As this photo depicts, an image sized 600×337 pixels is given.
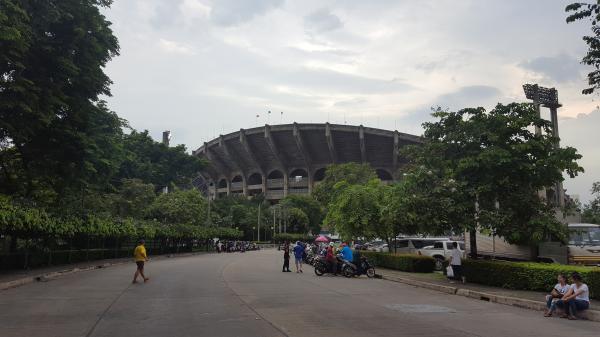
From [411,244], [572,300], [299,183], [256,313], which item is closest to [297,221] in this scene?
[299,183]

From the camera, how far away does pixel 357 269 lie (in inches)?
874

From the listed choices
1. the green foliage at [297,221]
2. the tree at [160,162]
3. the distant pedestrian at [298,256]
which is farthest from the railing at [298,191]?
the distant pedestrian at [298,256]

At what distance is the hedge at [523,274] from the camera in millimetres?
13535

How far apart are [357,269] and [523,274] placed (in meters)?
7.89

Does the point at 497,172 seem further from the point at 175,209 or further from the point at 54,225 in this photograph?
Answer: the point at 175,209

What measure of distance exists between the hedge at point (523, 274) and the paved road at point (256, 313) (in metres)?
2.37

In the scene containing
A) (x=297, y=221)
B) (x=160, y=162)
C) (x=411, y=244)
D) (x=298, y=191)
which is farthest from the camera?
(x=298, y=191)

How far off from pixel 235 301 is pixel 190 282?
6.04m

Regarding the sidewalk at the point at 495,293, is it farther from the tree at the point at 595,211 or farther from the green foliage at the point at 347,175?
the green foliage at the point at 347,175

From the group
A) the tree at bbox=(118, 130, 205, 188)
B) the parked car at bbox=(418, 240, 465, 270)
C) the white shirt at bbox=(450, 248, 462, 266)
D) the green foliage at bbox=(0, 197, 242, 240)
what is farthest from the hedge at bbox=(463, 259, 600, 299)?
the tree at bbox=(118, 130, 205, 188)

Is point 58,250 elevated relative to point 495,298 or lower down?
elevated

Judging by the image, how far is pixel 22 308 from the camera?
37.2 feet

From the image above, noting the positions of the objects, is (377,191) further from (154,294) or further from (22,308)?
(22,308)

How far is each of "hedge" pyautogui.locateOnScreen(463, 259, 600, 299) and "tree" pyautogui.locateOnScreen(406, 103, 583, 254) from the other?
1.02 meters
